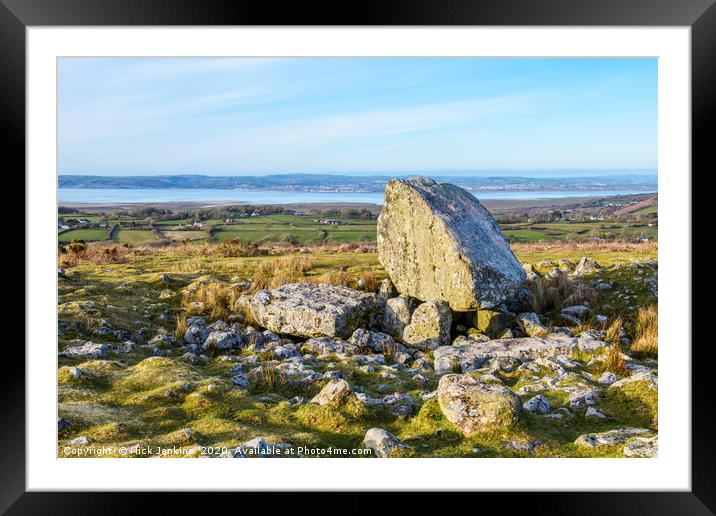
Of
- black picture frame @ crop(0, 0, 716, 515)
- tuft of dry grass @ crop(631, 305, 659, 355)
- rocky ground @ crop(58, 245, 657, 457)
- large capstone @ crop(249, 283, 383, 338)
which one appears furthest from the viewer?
large capstone @ crop(249, 283, 383, 338)

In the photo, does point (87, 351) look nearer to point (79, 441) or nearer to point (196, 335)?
point (196, 335)

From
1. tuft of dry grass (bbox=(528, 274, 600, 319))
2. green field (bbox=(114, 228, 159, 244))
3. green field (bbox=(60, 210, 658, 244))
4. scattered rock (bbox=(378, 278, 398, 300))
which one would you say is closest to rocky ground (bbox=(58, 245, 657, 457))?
tuft of dry grass (bbox=(528, 274, 600, 319))

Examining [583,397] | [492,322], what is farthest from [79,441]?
[492,322]

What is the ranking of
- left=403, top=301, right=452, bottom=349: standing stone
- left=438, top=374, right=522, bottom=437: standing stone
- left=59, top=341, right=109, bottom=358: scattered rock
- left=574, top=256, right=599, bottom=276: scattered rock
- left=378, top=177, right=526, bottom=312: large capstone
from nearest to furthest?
left=438, top=374, right=522, bottom=437: standing stone, left=59, top=341, right=109, bottom=358: scattered rock, left=403, top=301, right=452, bottom=349: standing stone, left=378, top=177, right=526, bottom=312: large capstone, left=574, top=256, right=599, bottom=276: scattered rock

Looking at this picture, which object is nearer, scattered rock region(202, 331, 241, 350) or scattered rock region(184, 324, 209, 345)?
scattered rock region(202, 331, 241, 350)

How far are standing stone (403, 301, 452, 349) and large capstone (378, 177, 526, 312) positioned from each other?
368 millimetres

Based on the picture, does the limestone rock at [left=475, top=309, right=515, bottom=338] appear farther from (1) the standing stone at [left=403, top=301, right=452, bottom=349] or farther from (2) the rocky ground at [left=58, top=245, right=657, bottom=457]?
(1) the standing stone at [left=403, top=301, right=452, bottom=349]

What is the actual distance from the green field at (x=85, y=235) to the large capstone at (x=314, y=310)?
7.73 m

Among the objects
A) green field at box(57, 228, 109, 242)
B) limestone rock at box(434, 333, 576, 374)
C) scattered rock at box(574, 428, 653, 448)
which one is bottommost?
scattered rock at box(574, 428, 653, 448)

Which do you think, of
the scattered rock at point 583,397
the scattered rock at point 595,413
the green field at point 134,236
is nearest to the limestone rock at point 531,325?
the scattered rock at point 583,397

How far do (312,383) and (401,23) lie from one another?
4.97m

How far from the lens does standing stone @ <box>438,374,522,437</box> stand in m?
6.36

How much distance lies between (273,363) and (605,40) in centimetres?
646
